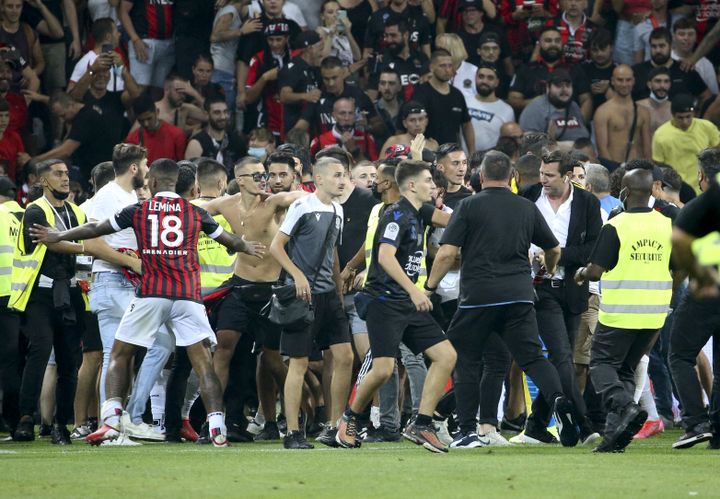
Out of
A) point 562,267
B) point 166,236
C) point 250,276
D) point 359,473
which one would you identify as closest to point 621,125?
point 562,267

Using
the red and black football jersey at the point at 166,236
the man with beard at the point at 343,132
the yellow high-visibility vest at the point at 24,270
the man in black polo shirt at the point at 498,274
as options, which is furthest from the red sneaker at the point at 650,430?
the man with beard at the point at 343,132

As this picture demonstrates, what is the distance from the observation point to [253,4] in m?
19.5

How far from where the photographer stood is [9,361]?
12461mm

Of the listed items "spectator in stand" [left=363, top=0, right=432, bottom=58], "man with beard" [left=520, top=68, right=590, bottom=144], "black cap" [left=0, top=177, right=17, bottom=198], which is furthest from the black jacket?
"spectator in stand" [left=363, top=0, right=432, bottom=58]

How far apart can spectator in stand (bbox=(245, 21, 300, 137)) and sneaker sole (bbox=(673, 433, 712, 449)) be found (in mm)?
9095

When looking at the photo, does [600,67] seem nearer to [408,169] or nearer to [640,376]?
[640,376]

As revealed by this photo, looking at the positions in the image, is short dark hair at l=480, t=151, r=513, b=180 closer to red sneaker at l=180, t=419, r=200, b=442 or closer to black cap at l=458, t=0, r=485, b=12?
red sneaker at l=180, t=419, r=200, b=442

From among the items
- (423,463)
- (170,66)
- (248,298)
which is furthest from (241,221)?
(170,66)

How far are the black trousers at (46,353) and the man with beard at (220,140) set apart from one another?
5451 mm

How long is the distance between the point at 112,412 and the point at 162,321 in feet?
2.75

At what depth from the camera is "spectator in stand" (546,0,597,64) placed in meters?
19.2

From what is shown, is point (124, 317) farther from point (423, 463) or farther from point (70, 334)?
point (423, 463)

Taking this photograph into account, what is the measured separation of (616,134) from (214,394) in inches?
348

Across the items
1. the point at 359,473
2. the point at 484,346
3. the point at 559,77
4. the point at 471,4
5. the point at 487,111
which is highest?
the point at 471,4
